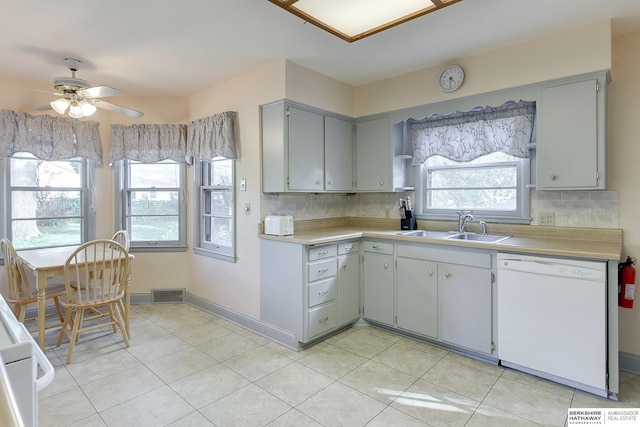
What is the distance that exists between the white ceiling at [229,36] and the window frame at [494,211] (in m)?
1.01

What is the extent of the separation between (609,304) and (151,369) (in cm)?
319

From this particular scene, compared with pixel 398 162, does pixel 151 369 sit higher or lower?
lower

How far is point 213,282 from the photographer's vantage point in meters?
3.82

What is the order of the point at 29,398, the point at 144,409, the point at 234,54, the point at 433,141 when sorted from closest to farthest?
the point at 29,398 < the point at 144,409 < the point at 234,54 < the point at 433,141


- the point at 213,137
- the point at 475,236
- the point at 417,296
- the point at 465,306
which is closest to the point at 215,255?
the point at 213,137

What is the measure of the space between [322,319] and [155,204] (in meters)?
2.56

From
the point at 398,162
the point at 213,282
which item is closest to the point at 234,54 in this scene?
the point at 398,162

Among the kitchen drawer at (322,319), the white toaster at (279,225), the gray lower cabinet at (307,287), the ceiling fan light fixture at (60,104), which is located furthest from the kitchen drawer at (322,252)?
the ceiling fan light fixture at (60,104)

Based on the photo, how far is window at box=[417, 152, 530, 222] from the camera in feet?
Result: 10.0

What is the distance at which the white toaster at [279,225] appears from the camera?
3.07 meters

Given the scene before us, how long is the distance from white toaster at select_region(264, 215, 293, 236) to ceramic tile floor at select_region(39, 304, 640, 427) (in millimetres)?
999

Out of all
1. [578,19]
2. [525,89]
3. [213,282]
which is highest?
[578,19]

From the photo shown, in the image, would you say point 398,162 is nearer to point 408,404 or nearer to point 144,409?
point 408,404

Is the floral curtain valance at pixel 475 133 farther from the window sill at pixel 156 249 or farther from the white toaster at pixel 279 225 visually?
the window sill at pixel 156 249
